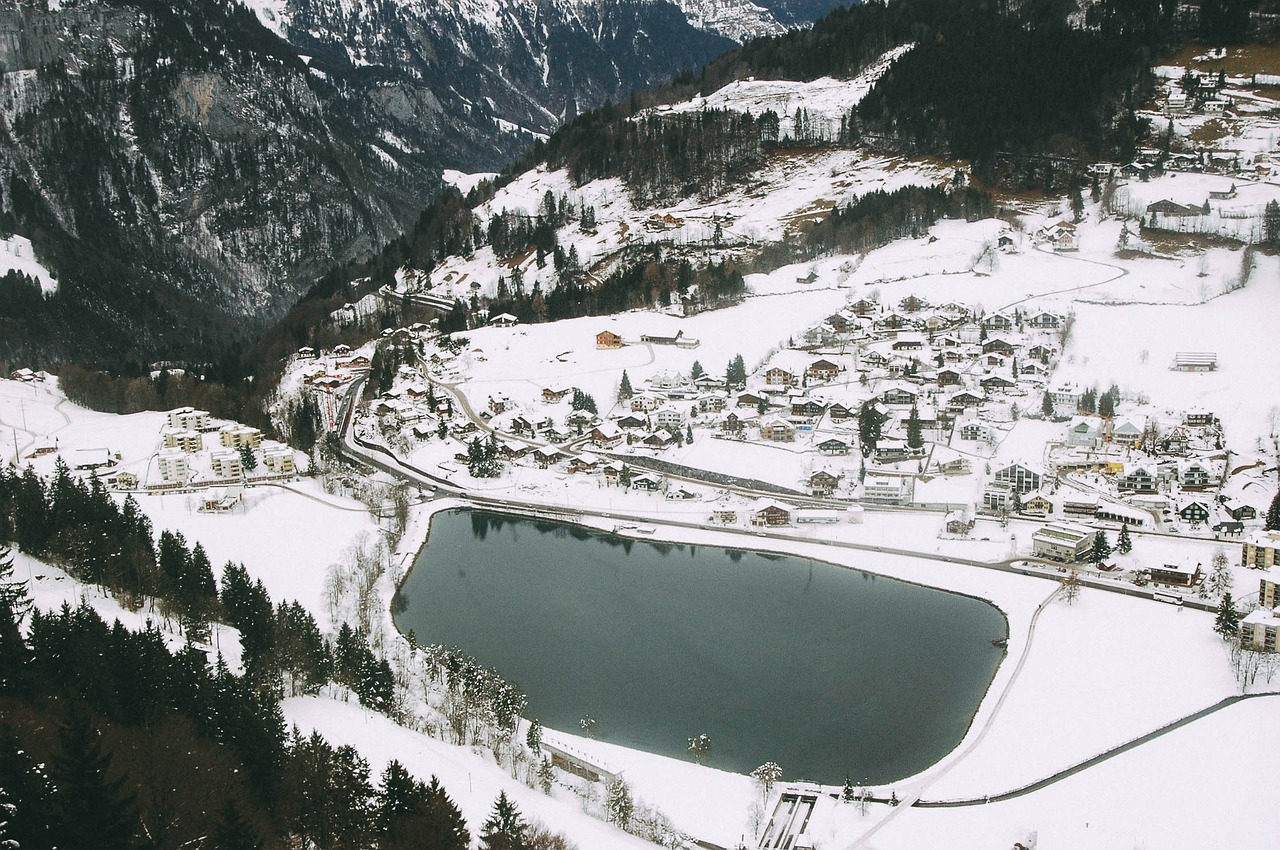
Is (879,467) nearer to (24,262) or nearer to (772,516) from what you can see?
(772,516)

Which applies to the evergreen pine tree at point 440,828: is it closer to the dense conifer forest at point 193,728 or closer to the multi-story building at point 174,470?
the dense conifer forest at point 193,728

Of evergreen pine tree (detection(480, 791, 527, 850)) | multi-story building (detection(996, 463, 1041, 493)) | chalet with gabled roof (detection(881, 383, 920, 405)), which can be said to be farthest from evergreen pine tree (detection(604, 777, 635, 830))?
chalet with gabled roof (detection(881, 383, 920, 405))

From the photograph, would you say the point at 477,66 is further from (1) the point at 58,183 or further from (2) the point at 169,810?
(2) the point at 169,810

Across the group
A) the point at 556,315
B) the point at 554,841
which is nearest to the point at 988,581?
the point at 554,841

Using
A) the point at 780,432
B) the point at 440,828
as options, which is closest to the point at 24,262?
the point at 780,432

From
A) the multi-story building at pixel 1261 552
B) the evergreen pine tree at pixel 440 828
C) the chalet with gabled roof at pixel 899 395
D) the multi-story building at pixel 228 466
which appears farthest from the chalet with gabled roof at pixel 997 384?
the evergreen pine tree at pixel 440 828
